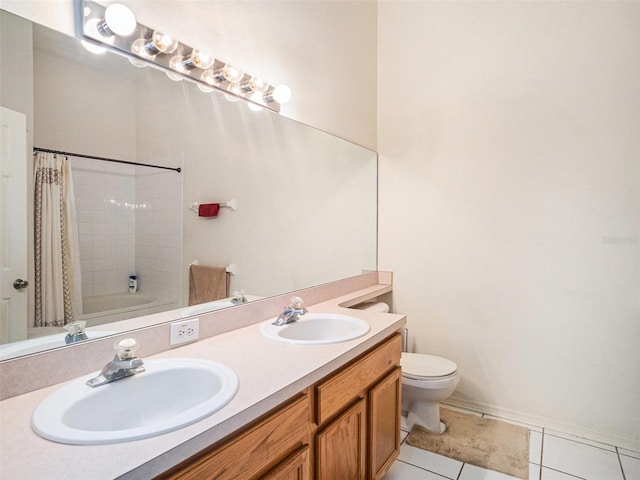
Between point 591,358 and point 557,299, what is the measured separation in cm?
38

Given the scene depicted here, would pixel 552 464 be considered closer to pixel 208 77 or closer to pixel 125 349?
pixel 125 349

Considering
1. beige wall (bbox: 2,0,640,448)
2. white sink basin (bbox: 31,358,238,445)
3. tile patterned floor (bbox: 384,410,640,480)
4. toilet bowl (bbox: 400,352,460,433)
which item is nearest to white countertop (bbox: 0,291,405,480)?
white sink basin (bbox: 31,358,238,445)

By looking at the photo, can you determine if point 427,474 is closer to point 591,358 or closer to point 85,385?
point 591,358

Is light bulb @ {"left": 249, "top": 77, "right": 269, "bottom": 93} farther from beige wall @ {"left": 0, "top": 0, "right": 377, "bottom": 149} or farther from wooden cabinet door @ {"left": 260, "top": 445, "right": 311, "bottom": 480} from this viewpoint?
wooden cabinet door @ {"left": 260, "top": 445, "right": 311, "bottom": 480}

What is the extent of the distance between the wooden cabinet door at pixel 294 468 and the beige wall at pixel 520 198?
173 cm

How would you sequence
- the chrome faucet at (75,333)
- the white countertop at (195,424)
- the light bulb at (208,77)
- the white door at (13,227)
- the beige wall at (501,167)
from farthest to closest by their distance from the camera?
the beige wall at (501,167) < the light bulb at (208,77) < the chrome faucet at (75,333) < the white door at (13,227) < the white countertop at (195,424)

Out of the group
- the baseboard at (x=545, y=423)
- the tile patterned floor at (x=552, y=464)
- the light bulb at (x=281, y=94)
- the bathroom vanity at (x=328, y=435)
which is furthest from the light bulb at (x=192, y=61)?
the baseboard at (x=545, y=423)

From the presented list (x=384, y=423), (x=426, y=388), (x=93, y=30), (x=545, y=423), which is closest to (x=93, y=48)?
(x=93, y=30)

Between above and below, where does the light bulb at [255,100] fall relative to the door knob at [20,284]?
above

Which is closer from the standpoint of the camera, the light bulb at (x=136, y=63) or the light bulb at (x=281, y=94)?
the light bulb at (x=136, y=63)

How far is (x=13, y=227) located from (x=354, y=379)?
1.18m

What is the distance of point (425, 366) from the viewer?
2174mm

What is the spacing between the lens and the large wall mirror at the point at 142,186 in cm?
99

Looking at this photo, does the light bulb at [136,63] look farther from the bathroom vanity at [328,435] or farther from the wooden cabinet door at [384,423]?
the wooden cabinet door at [384,423]
